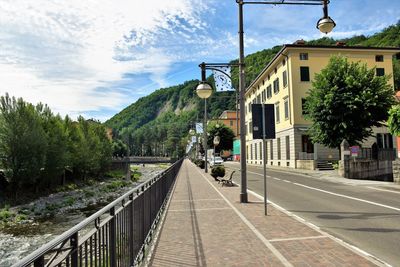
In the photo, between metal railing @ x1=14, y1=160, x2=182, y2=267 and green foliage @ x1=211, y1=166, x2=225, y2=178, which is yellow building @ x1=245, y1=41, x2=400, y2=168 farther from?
metal railing @ x1=14, y1=160, x2=182, y2=267

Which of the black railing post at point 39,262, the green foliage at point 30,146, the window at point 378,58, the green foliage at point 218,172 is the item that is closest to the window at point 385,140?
the window at point 378,58

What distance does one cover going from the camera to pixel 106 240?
13.6 ft

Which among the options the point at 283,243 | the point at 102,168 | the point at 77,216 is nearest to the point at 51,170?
the point at 77,216

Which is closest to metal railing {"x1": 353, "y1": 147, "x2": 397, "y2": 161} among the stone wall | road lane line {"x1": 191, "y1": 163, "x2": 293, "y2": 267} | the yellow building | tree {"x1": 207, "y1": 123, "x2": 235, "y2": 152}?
the stone wall

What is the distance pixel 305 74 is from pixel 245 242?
38030 mm

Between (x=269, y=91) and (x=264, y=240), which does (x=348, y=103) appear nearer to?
(x=269, y=91)

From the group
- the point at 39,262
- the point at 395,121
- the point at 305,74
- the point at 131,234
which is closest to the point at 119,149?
the point at 305,74

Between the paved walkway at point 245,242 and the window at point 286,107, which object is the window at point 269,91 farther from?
the paved walkway at point 245,242

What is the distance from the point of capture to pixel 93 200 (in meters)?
31.9

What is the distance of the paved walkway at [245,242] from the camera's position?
6125 mm

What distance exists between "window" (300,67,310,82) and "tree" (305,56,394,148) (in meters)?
11.3

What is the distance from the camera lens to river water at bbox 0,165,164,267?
13.9m

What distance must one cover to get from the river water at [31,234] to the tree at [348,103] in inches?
760

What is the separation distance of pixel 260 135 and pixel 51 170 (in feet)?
101
